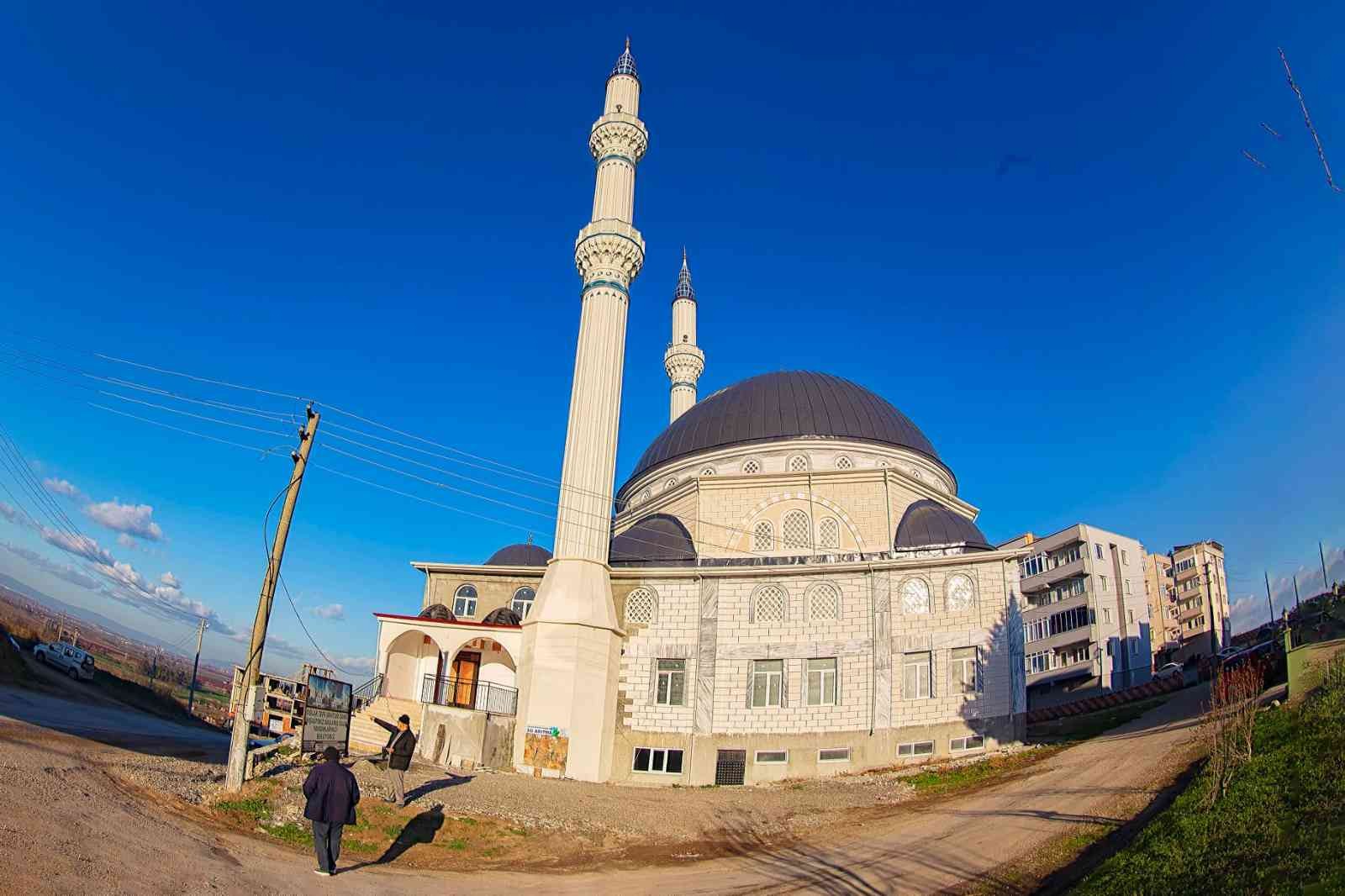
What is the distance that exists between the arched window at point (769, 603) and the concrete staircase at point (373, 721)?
37.6ft

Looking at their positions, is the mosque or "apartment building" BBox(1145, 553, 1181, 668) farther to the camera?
"apartment building" BBox(1145, 553, 1181, 668)

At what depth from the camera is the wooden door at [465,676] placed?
1229 inches

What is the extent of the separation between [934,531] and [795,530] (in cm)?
542

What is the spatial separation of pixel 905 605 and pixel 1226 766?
1616cm

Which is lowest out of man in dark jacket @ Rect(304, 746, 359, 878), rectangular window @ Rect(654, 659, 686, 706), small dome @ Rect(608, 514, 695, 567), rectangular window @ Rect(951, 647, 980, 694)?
man in dark jacket @ Rect(304, 746, 359, 878)

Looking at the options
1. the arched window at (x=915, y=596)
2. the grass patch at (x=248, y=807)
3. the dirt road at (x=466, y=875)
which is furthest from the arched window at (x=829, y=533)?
the grass patch at (x=248, y=807)

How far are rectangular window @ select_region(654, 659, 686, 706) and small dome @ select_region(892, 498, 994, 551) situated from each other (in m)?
9.14

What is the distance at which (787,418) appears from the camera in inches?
1474

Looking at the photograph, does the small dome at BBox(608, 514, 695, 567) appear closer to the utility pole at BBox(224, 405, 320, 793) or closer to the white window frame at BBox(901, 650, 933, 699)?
the white window frame at BBox(901, 650, 933, 699)

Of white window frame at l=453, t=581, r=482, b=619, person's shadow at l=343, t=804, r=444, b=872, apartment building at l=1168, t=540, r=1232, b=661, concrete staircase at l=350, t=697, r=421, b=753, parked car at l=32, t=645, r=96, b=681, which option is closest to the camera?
person's shadow at l=343, t=804, r=444, b=872

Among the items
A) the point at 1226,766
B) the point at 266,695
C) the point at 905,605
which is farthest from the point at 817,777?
the point at 266,695

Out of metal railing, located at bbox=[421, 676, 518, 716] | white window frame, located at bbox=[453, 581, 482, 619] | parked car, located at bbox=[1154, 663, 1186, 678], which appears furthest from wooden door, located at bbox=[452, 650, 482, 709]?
parked car, located at bbox=[1154, 663, 1186, 678]

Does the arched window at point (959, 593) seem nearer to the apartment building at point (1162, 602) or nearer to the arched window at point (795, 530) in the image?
the arched window at point (795, 530)

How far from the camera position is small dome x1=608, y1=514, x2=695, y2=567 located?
1296 inches
